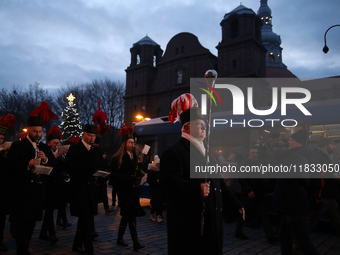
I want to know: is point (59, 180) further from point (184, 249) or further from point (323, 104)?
point (323, 104)

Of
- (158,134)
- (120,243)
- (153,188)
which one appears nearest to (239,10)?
(158,134)

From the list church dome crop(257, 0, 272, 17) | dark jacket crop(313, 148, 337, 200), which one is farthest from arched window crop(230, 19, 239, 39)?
church dome crop(257, 0, 272, 17)

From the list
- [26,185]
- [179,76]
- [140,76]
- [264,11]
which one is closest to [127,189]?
[26,185]

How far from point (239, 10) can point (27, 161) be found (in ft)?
132

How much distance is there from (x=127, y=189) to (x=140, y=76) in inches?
1752

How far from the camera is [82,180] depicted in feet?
16.7

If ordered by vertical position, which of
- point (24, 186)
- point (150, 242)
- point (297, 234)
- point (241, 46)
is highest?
point (241, 46)

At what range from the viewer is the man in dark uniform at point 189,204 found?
297cm

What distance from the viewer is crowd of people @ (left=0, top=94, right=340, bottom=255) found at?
120 inches

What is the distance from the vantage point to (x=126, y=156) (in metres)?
5.82

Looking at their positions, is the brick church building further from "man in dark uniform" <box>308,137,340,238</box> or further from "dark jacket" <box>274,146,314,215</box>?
"dark jacket" <box>274,146,314,215</box>

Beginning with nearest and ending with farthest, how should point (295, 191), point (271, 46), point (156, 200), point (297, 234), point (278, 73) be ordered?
1. point (297, 234)
2. point (295, 191)
3. point (156, 200)
4. point (278, 73)
5. point (271, 46)

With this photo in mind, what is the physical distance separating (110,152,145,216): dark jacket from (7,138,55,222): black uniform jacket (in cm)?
143

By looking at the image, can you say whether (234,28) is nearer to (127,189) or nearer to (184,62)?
(184,62)
